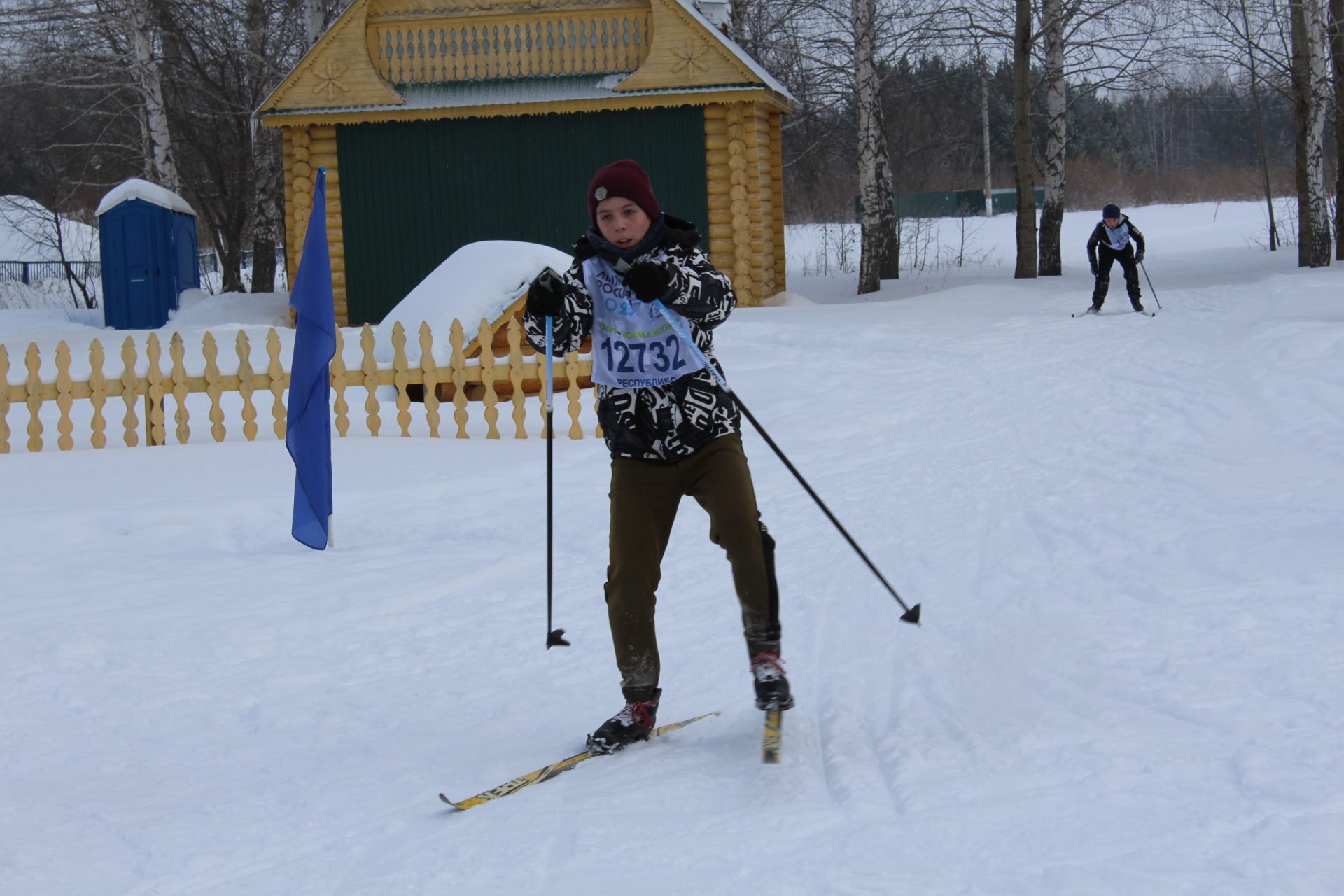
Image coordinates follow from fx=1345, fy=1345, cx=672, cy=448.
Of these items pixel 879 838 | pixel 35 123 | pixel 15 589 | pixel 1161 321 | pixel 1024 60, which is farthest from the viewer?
pixel 35 123

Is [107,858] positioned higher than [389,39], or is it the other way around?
[389,39]

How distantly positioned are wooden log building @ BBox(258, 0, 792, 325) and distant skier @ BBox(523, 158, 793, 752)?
48.0 feet

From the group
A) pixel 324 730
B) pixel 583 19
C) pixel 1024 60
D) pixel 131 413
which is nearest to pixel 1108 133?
pixel 1024 60

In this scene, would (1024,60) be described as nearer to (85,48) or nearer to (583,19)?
(583,19)

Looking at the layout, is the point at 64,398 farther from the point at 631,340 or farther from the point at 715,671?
the point at 631,340

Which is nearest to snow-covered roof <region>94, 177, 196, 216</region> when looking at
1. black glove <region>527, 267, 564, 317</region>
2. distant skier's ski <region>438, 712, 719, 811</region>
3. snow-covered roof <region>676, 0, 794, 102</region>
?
snow-covered roof <region>676, 0, 794, 102</region>

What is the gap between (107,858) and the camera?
11.1 feet

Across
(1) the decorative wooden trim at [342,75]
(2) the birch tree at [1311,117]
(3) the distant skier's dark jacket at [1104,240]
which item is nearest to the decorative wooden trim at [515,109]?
(1) the decorative wooden trim at [342,75]

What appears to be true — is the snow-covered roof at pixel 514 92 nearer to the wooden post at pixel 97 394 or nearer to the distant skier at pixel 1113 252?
the distant skier at pixel 1113 252

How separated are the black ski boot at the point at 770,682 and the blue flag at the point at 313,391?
3.67 meters

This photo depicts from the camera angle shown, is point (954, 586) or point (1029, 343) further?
point (1029, 343)

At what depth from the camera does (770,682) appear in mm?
3850

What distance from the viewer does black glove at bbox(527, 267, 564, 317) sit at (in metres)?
3.85

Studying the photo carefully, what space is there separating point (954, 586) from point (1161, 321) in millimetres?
10748
